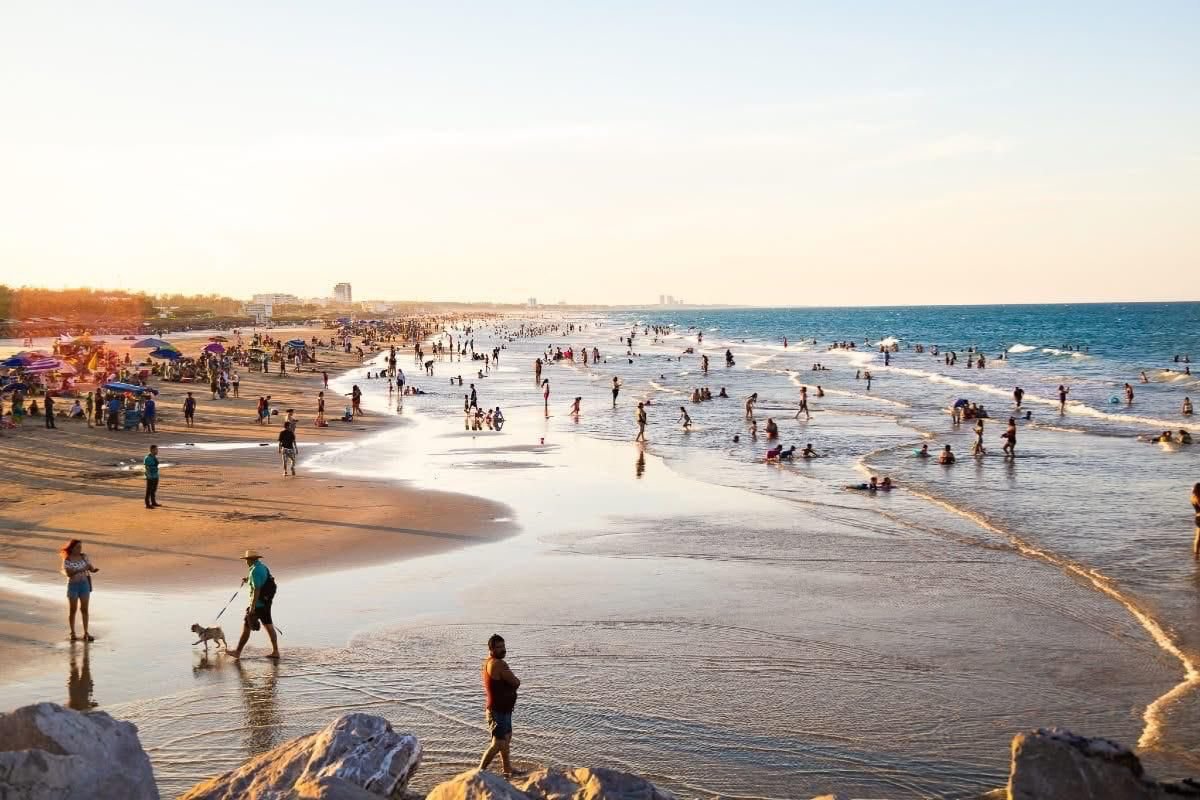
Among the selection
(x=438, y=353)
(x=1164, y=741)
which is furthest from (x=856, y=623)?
(x=438, y=353)

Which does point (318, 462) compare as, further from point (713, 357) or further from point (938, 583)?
point (713, 357)

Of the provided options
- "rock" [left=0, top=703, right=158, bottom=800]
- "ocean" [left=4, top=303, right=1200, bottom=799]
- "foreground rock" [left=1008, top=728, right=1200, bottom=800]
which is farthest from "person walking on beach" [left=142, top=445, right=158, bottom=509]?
"foreground rock" [left=1008, top=728, right=1200, bottom=800]

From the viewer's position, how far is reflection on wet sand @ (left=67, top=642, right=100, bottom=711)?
11086 mm

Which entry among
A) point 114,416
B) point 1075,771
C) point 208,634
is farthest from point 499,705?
point 114,416

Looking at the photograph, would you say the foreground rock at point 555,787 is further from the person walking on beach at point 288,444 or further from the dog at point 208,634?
the person walking on beach at point 288,444

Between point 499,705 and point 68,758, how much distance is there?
3.87 meters

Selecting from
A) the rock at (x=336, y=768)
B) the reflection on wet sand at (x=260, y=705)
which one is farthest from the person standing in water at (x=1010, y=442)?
the rock at (x=336, y=768)

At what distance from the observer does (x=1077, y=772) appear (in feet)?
25.0

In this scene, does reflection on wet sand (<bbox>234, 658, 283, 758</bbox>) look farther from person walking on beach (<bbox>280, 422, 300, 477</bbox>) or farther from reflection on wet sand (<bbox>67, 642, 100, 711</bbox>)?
person walking on beach (<bbox>280, 422, 300, 477</bbox>)

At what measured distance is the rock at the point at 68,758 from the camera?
6414 mm

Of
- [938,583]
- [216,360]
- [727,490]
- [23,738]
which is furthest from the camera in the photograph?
[216,360]

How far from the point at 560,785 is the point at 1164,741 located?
751 cm

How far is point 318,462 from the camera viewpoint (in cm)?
3006

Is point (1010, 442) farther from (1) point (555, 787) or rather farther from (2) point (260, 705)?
(1) point (555, 787)
